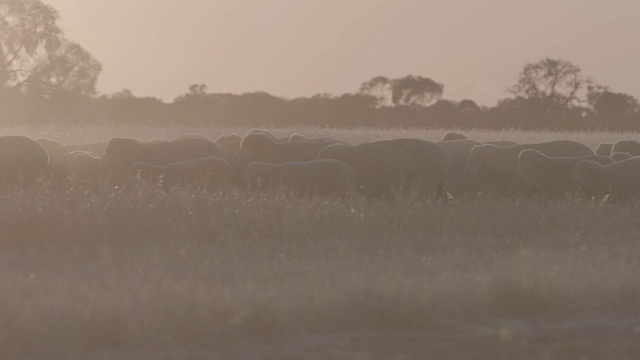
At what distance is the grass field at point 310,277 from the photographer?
6238 millimetres

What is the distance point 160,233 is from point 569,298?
4.21 metres

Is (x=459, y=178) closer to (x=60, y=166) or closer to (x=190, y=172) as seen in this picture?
(x=190, y=172)

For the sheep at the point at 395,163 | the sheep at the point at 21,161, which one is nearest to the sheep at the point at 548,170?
the sheep at the point at 395,163

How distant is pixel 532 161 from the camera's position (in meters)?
14.3

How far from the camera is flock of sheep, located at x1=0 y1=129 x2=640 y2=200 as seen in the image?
514 inches

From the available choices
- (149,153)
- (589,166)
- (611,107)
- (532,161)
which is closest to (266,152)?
(149,153)

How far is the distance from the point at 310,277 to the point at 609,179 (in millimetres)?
6827

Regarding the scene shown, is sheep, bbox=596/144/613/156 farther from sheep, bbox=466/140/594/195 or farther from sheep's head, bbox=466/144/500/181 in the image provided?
sheep's head, bbox=466/144/500/181

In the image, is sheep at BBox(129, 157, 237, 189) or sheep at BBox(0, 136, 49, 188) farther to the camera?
sheep at BBox(0, 136, 49, 188)

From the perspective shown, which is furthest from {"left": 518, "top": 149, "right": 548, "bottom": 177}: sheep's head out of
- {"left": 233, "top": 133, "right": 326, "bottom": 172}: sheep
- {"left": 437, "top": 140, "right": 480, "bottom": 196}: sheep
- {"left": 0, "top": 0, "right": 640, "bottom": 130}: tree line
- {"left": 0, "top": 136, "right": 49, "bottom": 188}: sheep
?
{"left": 0, "top": 0, "right": 640, "bottom": 130}: tree line

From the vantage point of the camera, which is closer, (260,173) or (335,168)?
(335,168)

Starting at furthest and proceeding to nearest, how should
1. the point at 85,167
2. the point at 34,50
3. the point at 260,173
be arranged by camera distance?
the point at 34,50 < the point at 85,167 < the point at 260,173

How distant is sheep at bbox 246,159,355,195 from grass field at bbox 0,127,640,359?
2.70ft

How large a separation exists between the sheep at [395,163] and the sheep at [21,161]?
3636 mm
